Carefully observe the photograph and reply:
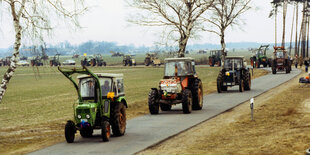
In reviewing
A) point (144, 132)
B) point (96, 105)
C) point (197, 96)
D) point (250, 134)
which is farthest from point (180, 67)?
point (96, 105)

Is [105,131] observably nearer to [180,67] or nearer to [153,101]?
[153,101]

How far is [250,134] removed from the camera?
1456 centimetres

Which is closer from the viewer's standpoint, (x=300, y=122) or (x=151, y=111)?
(x=300, y=122)

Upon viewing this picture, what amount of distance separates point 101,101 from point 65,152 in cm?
194

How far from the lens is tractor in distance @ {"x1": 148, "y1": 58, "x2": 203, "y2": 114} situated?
776 inches

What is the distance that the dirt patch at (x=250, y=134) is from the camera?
40.0ft

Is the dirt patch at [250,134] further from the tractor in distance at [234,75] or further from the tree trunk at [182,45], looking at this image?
the tree trunk at [182,45]

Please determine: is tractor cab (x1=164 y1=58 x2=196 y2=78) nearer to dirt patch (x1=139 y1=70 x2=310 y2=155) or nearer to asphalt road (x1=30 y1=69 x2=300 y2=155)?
asphalt road (x1=30 y1=69 x2=300 y2=155)

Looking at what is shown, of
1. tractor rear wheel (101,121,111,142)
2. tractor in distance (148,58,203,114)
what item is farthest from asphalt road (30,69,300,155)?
tractor in distance (148,58,203,114)

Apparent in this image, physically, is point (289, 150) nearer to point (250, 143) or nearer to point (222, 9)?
point (250, 143)

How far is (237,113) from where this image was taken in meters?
19.8

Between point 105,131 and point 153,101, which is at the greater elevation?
point 153,101

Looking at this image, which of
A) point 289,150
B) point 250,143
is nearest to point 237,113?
point 250,143

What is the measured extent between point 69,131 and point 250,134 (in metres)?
5.38
